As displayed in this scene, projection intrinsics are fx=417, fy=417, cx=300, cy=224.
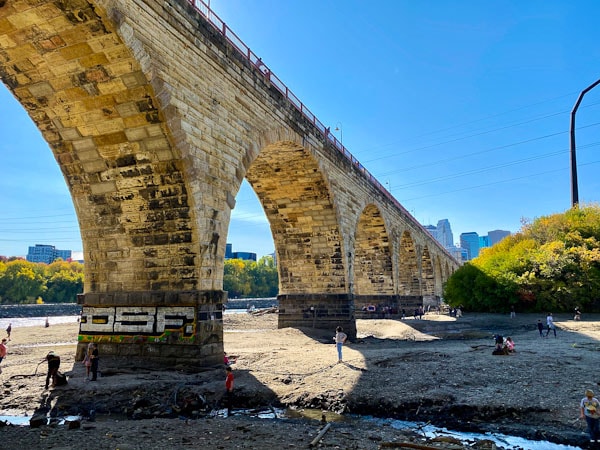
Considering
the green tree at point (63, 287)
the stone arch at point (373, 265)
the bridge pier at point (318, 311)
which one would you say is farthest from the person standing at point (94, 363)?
the green tree at point (63, 287)

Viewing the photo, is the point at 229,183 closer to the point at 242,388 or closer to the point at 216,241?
the point at 216,241

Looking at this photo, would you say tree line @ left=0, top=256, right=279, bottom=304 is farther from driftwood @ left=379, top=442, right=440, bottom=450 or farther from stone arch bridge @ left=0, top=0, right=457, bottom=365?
driftwood @ left=379, top=442, right=440, bottom=450

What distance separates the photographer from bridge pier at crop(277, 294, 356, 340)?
21.5 m

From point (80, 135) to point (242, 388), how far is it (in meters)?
7.78

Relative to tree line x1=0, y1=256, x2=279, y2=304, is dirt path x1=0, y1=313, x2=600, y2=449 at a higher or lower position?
lower

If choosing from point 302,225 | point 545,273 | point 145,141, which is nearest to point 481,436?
A: point 145,141

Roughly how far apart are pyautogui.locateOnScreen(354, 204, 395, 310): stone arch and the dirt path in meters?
17.8

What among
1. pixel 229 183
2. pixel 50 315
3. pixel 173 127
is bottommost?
pixel 50 315

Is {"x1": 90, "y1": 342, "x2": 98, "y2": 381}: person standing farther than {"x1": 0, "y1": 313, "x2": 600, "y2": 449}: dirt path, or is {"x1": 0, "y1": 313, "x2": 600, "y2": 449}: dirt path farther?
{"x1": 90, "y1": 342, "x2": 98, "y2": 381}: person standing

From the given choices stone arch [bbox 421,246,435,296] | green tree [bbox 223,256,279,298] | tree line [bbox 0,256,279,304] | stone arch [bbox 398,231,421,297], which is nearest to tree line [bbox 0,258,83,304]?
tree line [bbox 0,256,279,304]

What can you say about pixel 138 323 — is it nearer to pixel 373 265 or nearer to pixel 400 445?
pixel 400 445

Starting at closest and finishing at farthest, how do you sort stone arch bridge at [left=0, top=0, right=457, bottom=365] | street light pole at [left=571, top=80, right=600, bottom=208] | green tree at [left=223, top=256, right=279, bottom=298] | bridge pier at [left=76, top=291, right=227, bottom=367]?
stone arch bridge at [left=0, top=0, right=457, bottom=365]
bridge pier at [left=76, top=291, right=227, bottom=367]
street light pole at [left=571, top=80, right=600, bottom=208]
green tree at [left=223, top=256, right=279, bottom=298]

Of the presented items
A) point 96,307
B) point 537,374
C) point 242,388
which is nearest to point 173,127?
point 96,307

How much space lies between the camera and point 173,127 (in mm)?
10430
